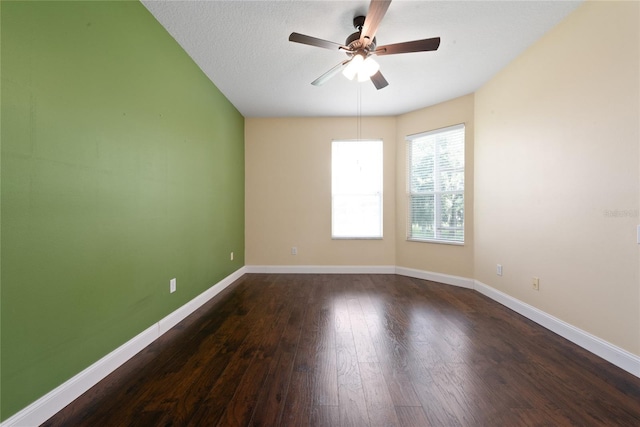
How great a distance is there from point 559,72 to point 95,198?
3.67m

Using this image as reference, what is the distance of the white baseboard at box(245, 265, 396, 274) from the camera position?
4.21m

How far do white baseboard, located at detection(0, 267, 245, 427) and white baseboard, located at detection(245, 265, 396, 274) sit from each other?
1867 mm

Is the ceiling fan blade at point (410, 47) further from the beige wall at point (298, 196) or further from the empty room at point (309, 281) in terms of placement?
the beige wall at point (298, 196)

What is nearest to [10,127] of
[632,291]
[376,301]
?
[376,301]

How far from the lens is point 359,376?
5.19ft

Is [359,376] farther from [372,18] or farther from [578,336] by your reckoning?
[372,18]

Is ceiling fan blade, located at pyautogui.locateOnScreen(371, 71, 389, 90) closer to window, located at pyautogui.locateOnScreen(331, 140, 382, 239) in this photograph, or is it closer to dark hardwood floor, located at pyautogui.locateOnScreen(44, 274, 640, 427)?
window, located at pyautogui.locateOnScreen(331, 140, 382, 239)

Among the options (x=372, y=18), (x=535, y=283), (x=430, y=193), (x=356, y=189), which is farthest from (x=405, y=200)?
(x=372, y=18)

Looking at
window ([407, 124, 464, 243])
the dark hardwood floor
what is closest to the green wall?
the dark hardwood floor

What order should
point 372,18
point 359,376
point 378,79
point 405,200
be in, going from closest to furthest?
point 359,376
point 372,18
point 378,79
point 405,200

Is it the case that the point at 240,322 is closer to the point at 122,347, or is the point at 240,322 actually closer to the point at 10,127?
the point at 122,347

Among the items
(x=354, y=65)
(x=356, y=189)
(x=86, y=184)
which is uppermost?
(x=354, y=65)

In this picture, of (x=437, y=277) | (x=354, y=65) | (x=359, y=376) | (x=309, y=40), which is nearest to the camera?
(x=359, y=376)

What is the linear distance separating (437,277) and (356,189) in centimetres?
185
